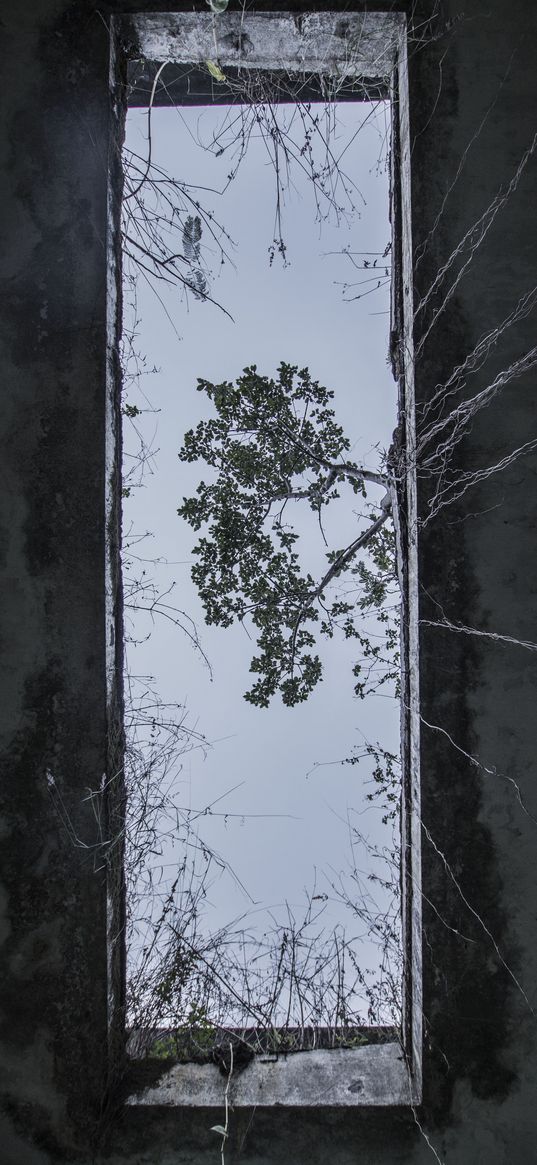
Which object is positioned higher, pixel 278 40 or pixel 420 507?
pixel 278 40

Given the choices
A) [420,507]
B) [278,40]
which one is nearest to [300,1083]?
[420,507]

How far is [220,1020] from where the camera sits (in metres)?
3.04

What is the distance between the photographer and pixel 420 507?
2.88 metres

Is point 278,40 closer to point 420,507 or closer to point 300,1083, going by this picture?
point 420,507

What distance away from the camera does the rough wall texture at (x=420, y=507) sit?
9.41 ft

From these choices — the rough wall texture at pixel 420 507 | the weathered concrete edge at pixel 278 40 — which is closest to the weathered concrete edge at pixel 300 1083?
the rough wall texture at pixel 420 507

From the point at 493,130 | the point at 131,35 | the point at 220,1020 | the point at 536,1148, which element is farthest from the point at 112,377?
the point at 536,1148

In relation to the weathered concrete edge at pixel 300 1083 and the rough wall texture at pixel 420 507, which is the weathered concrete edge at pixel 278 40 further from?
the weathered concrete edge at pixel 300 1083

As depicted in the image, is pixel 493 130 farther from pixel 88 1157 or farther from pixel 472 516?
pixel 88 1157

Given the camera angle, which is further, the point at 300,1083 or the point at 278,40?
the point at 278,40

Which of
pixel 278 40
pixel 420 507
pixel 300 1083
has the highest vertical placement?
pixel 278 40

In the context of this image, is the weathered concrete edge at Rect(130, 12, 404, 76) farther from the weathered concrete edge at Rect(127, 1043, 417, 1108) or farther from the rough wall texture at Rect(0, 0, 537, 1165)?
the weathered concrete edge at Rect(127, 1043, 417, 1108)

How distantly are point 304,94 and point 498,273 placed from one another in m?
1.72

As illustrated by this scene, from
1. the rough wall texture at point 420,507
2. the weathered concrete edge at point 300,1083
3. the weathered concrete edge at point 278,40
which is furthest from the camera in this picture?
the weathered concrete edge at point 278,40
